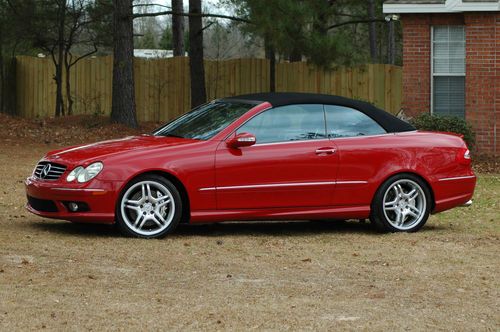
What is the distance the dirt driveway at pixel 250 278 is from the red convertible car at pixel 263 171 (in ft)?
0.97

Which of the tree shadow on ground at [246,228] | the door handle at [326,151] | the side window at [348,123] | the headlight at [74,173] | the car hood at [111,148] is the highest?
the side window at [348,123]

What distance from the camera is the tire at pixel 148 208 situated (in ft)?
33.7

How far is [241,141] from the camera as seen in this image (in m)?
10.6

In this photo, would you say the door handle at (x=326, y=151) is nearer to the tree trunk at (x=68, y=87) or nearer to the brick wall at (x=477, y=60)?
the brick wall at (x=477, y=60)

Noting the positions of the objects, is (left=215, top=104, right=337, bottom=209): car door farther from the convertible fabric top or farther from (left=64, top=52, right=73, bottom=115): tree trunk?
(left=64, top=52, right=73, bottom=115): tree trunk

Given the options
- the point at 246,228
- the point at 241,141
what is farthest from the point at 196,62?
the point at 241,141

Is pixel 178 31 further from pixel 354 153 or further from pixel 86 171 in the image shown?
pixel 86 171

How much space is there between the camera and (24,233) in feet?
34.3

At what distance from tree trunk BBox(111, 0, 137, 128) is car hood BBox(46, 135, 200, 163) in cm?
1473

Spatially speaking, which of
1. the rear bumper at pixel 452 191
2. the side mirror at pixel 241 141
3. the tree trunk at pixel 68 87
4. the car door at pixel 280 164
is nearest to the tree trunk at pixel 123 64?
the tree trunk at pixel 68 87

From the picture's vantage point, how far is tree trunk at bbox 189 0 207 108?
28578 millimetres

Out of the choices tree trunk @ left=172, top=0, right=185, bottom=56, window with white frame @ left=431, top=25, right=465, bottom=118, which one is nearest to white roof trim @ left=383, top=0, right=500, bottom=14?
window with white frame @ left=431, top=25, right=465, bottom=118

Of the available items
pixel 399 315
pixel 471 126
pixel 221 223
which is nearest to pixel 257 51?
pixel 471 126

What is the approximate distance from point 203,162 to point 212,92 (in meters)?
22.0
